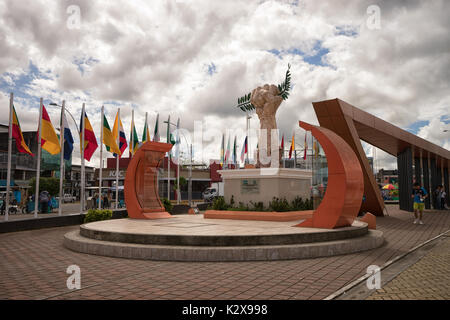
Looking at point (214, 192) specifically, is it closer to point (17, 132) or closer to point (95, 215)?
point (95, 215)

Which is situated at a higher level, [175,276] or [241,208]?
[241,208]

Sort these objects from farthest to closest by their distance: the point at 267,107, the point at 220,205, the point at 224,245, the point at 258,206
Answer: the point at 267,107 < the point at 220,205 < the point at 258,206 < the point at 224,245

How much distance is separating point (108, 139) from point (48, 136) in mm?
3349

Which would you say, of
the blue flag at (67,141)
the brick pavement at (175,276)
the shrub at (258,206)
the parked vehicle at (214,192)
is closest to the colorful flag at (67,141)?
the blue flag at (67,141)

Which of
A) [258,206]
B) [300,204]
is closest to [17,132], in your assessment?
[258,206]

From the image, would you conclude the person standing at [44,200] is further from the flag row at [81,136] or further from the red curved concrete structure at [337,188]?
the red curved concrete structure at [337,188]

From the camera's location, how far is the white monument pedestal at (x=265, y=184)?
13.8 m

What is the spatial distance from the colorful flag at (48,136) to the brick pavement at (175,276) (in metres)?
7.29

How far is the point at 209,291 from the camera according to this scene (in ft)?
17.1

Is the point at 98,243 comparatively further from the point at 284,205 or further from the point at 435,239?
the point at 435,239

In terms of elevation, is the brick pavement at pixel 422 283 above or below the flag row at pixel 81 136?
below

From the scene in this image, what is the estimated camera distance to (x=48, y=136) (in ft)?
49.8
